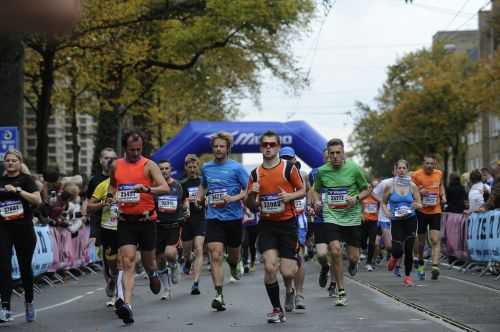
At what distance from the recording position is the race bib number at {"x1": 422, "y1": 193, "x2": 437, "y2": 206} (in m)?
16.2

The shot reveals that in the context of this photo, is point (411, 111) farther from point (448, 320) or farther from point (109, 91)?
point (448, 320)

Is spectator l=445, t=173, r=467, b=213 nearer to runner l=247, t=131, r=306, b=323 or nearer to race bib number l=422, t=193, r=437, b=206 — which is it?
race bib number l=422, t=193, r=437, b=206

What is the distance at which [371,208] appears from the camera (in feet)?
73.7

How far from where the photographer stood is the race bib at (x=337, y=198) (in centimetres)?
1113

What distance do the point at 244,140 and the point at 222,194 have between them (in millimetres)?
18858

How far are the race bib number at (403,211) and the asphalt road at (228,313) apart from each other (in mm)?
1023

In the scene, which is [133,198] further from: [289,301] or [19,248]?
[289,301]

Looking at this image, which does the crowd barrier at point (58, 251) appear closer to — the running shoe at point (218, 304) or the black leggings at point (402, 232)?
the black leggings at point (402, 232)

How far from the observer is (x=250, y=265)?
21.1 metres

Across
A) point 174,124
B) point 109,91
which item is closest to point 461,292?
point 109,91

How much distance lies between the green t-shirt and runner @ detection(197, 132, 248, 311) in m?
0.89

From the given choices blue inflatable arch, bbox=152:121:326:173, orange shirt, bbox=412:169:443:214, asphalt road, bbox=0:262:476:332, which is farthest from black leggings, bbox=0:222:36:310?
blue inflatable arch, bbox=152:121:326:173

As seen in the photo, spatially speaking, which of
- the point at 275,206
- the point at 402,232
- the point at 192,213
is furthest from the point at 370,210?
the point at 275,206

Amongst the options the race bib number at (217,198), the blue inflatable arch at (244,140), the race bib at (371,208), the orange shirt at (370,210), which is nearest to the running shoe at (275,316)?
the race bib number at (217,198)
